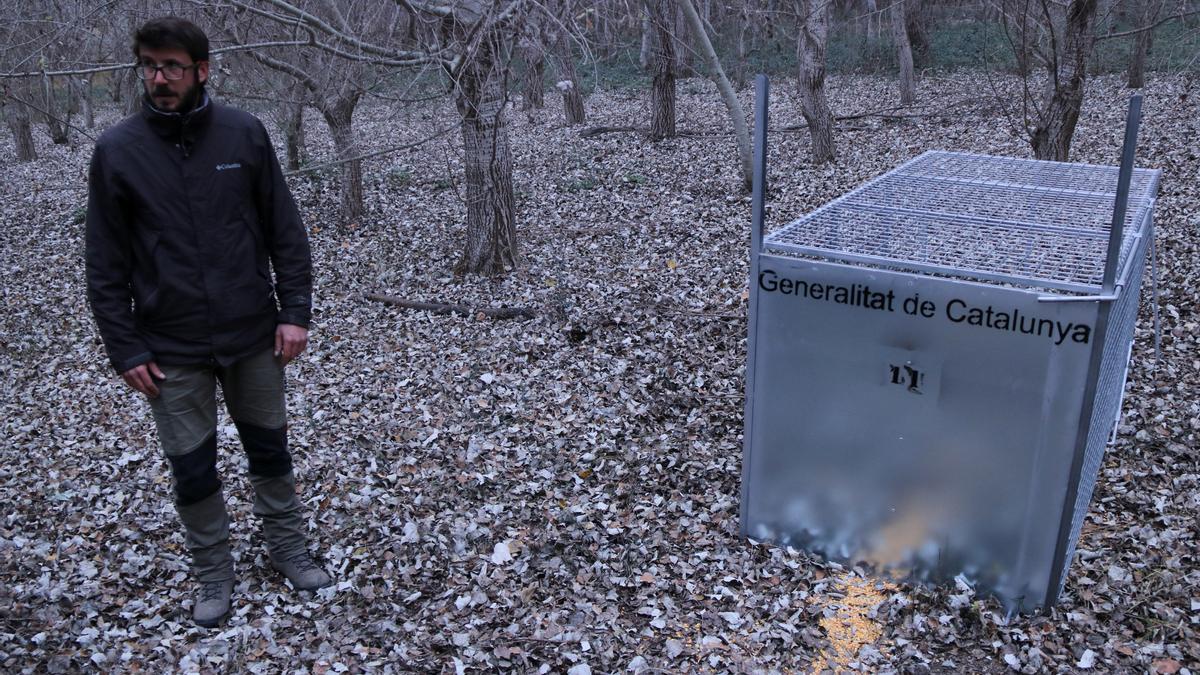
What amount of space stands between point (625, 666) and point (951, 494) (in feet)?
4.58

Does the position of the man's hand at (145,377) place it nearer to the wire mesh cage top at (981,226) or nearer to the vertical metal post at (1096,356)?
the wire mesh cage top at (981,226)

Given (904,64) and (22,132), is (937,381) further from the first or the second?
(22,132)

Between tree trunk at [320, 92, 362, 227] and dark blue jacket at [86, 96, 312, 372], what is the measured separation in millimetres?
6349

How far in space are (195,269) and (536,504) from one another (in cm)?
201

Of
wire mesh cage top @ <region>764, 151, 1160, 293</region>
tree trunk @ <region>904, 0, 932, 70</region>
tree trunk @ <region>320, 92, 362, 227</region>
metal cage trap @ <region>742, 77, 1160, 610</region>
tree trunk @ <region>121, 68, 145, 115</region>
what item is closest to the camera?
metal cage trap @ <region>742, 77, 1160, 610</region>

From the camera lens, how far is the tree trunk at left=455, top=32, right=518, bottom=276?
290 inches

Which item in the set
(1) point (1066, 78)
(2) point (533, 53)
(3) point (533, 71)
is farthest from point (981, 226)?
(3) point (533, 71)

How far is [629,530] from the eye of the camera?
4117 mm

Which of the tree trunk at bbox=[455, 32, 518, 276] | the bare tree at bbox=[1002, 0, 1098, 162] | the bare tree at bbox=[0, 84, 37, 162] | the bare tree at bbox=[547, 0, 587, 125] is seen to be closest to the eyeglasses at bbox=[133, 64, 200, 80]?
the bare tree at bbox=[547, 0, 587, 125]

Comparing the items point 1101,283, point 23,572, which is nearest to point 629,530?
point 1101,283

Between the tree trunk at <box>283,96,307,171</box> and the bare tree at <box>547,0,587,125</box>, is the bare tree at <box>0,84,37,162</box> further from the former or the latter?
the bare tree at <box>547,0,587,125</box>

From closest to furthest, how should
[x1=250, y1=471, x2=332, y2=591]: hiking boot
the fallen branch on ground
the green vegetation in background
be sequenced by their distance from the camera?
[x1=250, y1=471, x2=332, y2=591]: hiking boot
the fallen branch on ground
the green vegetation in background

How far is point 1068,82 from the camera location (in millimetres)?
7449

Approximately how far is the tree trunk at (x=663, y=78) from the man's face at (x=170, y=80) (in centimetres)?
1087
